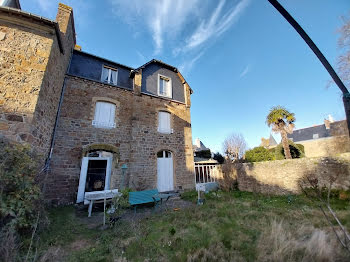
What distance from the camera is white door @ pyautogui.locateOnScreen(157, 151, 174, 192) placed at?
8.33 meters

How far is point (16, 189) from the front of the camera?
9.16 feet

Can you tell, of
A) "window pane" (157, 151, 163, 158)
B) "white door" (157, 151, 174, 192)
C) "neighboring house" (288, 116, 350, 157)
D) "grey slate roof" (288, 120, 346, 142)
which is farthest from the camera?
"grey slate roof" (288, 120, 346, 142)

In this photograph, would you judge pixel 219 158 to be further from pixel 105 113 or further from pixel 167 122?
pixel 105 113

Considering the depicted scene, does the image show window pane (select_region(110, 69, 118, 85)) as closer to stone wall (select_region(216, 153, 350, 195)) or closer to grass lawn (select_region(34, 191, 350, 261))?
grass lawn (select_region(34, 191, 350, 261))

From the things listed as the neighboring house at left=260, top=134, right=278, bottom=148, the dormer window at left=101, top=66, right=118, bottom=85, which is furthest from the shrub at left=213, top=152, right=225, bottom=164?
the neighboring house at left=260, top=134, right=278, bottom=148

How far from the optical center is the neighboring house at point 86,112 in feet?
14.4

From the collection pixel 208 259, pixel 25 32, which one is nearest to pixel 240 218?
pixel 208 259

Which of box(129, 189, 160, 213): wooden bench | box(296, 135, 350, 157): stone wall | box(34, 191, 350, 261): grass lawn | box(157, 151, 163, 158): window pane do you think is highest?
box(296, 135, 350, 157): stone wall

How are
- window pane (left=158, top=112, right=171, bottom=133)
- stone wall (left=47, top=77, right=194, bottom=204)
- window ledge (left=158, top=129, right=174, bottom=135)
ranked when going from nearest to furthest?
1. stone wall (left=47, top=77, right=194, bottom=204)
2. window ledge (left=158, top=129, right=174, bottom=135)
3. window pane (left=158, top=112, right=171, bottom=133)

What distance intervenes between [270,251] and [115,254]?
2.91m

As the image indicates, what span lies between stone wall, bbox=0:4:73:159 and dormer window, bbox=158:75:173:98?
5.78 metres

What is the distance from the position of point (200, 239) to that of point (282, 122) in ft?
43.3

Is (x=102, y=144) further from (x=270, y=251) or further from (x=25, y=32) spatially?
(x=270, y=251)

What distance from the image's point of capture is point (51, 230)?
11.9 ft
